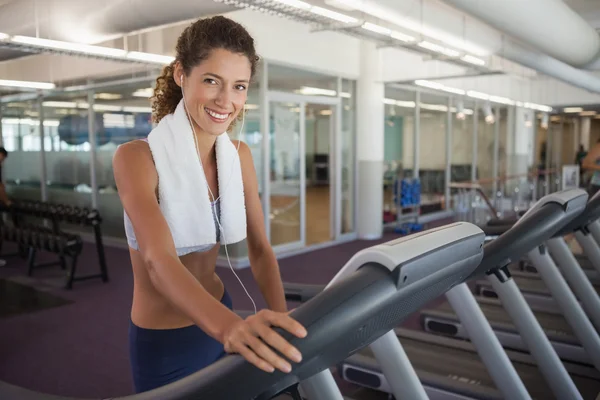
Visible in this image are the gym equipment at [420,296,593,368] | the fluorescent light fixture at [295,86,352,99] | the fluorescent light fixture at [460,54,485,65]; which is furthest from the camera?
the fluorescent light fixture at [295,86,352,99]

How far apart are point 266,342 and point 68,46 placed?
15.1 ft

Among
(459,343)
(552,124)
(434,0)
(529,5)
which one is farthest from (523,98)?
(459,343)

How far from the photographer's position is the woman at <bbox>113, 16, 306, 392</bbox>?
97cm

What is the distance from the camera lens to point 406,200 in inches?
353

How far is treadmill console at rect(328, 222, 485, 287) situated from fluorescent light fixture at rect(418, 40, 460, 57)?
452 centimetres

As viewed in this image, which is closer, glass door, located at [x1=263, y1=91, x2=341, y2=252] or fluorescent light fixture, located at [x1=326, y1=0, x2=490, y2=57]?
fluorescent light fixture, located at [x1=326, y1=0, x2=490, y2=57]

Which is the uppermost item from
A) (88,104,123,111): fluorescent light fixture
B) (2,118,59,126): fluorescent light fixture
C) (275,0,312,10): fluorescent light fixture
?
(275,0,312,10): fluorescent light fixture

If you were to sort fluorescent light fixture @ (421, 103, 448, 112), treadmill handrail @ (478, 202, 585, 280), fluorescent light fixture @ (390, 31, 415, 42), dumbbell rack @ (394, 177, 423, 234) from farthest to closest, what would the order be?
fluorescent light fixture @ (421, 103, 448, 112) → dumbbell rack @ (394, 177, 423, 234) → fluorescent light fixture @ (390, 31, 415, 42) → treadmill handrail @ (478, 202, 585, 280)

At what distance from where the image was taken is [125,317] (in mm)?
4602

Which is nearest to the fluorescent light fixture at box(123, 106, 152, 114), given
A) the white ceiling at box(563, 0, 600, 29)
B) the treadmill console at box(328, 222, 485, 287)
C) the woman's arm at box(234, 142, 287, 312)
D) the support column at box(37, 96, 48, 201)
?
the support column at box(37, 96, 48, 201)

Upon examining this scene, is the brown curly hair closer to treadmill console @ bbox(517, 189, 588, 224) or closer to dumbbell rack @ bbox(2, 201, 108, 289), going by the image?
treadmill console @ bbox(517, 189, 588, 224)

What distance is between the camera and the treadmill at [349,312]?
2.56 ft

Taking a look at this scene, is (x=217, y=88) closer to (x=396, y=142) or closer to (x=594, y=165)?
(x=594, y=165)

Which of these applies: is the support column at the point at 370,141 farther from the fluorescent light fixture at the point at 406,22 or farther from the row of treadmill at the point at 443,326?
the row of treadmill at the point at 443,326
